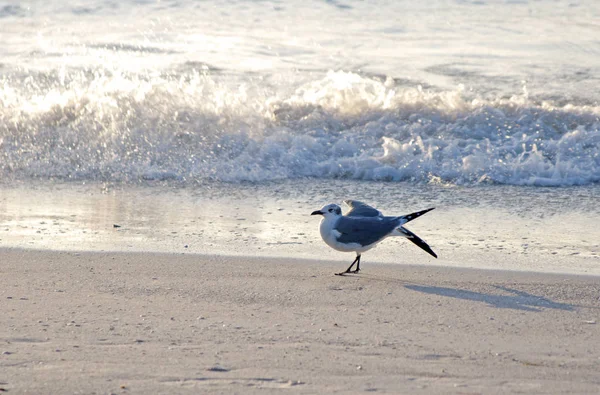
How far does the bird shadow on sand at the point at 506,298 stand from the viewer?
4.35m

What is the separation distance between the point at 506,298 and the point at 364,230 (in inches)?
37.4

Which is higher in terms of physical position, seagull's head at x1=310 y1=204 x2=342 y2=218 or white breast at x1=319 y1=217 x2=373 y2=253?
seagull's head at x1=310 y1=204 x2=342 y2=218

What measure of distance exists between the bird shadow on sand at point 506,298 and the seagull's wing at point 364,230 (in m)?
0.46

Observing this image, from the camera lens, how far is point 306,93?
34.8ft

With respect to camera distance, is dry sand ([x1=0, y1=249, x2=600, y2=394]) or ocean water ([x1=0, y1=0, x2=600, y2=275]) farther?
ocean water ([x1=0, y1=0, x2=600, y2=275])

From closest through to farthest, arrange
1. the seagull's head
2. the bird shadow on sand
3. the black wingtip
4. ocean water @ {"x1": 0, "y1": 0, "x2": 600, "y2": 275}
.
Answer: the bird shadow on sand → the black wingtip → the seagull's head → ocean water @ {"x1": 0, "y1": 0, "x2": 600, "y2": 275}

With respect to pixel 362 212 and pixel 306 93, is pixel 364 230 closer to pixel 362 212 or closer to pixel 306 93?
pixel 362 212

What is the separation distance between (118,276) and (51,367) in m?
1.47

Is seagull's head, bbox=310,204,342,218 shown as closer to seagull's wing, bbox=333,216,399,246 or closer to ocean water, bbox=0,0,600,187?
seagull's wing, bbox=333,216,399,246

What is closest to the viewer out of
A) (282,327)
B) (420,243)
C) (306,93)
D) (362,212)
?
(282,327)

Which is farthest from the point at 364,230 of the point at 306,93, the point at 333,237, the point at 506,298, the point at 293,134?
the point at 306,93

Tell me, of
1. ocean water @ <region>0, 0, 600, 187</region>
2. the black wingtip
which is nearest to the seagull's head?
the black wingtip

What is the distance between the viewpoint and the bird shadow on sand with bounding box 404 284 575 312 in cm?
435

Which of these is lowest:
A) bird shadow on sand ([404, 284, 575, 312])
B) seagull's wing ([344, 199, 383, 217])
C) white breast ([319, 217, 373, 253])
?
bird shadow on sand ([404, 284, 575, 312])
